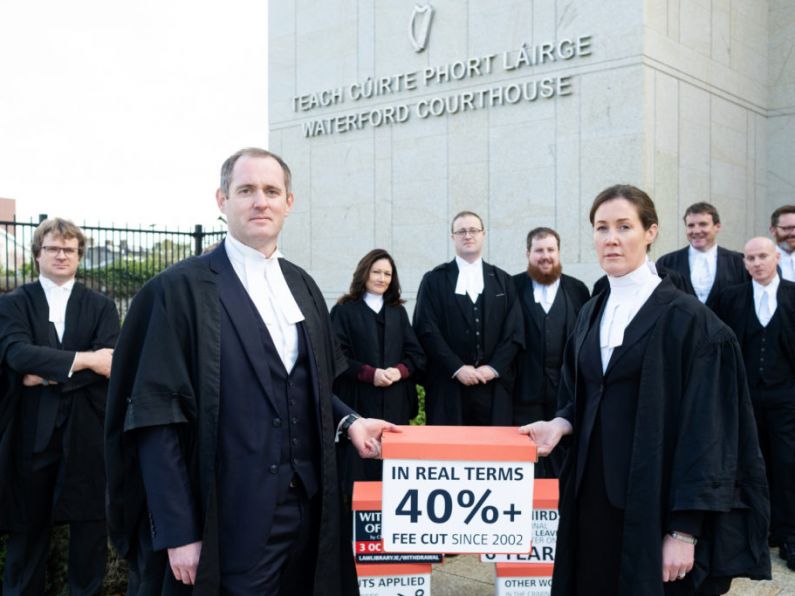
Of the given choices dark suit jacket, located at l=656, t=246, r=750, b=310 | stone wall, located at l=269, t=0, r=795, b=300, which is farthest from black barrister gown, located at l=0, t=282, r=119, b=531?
stone wall, located at l=269, t=0, r=795, b=300

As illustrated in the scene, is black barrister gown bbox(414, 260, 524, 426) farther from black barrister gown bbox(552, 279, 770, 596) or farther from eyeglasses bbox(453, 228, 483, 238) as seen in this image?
black barrister gown bbox(552, 279, 770, 596)

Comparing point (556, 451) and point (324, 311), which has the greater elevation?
point (324, 311)

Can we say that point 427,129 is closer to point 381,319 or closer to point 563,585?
point 381,319

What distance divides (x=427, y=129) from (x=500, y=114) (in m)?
1.21

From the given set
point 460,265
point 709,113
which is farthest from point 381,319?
point 709,113

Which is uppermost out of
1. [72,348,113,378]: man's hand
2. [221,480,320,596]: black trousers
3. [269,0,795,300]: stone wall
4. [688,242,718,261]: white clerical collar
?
[269,0,795,300]: stone wall

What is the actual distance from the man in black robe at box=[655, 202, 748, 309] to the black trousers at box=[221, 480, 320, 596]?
4314mm

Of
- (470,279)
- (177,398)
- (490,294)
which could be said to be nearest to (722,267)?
(490,294)

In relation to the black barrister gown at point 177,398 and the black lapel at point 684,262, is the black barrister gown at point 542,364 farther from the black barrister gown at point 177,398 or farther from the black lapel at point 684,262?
the black barrister gown at point 177,398

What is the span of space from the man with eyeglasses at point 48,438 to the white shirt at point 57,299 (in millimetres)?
13

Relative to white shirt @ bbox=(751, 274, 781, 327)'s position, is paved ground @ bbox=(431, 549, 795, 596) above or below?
below

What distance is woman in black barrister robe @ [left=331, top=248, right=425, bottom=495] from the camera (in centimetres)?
558

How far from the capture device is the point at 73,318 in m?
4.36

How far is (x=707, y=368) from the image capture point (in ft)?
8.55
